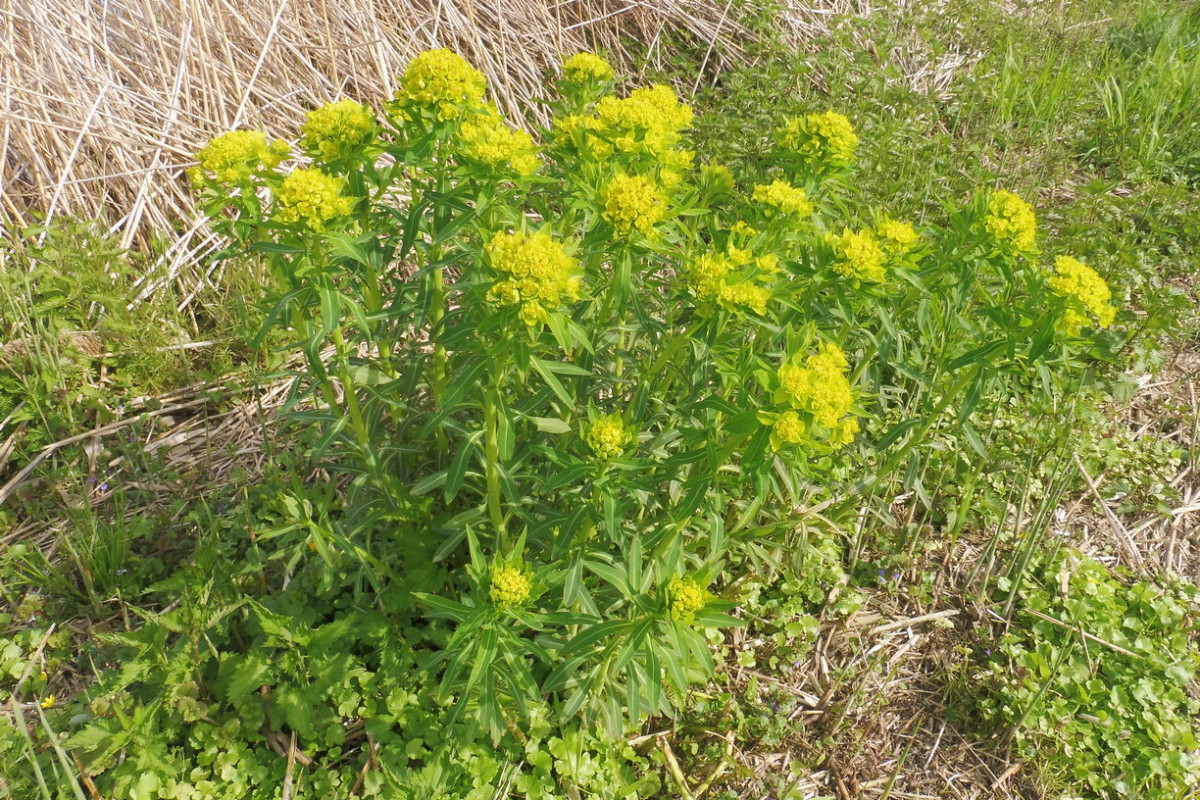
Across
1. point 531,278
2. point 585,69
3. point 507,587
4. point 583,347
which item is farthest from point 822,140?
point 507,587

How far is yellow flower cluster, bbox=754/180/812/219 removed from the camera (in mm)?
2201

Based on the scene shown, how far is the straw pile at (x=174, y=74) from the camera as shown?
3.83 m

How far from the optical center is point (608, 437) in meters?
1.87

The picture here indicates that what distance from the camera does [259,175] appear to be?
6.63 ft

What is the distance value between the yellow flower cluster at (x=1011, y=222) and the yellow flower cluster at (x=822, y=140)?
0.46 meters

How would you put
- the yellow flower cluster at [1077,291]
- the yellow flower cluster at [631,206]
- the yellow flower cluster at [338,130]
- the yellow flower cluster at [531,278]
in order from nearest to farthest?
the yellow flower cluster at [531,278] → the yellow flower cluster at [631,206] → the yellow flower cluster at [338,130] → the yellow flower cluster at [1077,291]

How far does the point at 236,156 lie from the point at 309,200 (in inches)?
13.2

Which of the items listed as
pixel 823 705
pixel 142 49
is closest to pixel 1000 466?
pixel 823 705

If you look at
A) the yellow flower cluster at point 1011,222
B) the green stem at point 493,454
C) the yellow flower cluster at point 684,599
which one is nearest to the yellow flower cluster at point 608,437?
the green stem at point 493,454

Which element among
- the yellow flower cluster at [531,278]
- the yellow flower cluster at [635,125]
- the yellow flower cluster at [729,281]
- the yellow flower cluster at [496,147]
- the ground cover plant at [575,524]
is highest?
the yellow flower cluster at [496,147]

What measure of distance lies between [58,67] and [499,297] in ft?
12.0

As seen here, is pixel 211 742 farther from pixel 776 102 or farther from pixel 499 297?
pixel 776 102

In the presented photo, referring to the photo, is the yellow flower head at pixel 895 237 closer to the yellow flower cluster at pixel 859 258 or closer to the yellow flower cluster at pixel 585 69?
the yellow flower cluster at pixel 859 258

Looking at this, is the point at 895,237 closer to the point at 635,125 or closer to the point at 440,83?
the point at 635,125
